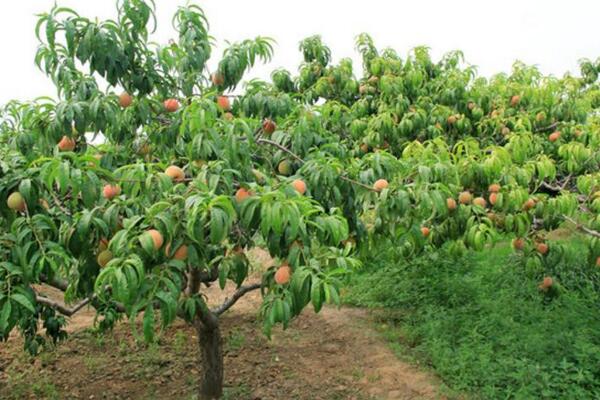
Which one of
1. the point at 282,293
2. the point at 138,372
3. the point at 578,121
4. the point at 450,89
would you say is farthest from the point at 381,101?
the point at 282,293

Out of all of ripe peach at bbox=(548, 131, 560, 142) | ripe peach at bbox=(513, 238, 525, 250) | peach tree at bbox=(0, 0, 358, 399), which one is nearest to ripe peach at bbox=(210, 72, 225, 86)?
peach tree at bbox=(0, 0, 358, 399)

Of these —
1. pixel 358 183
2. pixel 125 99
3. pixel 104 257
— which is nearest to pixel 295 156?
pixel 358 183

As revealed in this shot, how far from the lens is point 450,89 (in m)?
5.21

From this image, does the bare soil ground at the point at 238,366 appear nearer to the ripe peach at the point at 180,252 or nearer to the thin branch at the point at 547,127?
the thin branch at the point at 547,127

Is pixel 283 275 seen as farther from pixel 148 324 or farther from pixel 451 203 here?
pixel 451 203

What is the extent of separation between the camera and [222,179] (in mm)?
2207

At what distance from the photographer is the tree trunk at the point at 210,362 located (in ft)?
13.3

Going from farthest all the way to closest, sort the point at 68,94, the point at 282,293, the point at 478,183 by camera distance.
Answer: the point at 478,183 < the point at 68,94 < the point at 282,293

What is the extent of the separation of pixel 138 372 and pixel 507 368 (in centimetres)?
300

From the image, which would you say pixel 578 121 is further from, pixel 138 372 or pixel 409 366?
pixel 138 372

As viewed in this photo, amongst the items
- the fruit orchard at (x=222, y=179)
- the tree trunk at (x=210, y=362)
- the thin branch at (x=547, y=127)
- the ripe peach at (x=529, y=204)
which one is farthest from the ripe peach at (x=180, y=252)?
the thin branch at (x=547, y=127)

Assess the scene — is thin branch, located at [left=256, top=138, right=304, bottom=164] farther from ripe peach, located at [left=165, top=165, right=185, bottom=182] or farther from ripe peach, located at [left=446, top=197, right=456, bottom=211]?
ripe peach, located at [left=446, top=197, right=456, bottom=211]

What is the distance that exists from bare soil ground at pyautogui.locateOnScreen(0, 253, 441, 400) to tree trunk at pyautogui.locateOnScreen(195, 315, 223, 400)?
203mm

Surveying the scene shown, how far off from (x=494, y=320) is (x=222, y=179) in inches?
142
